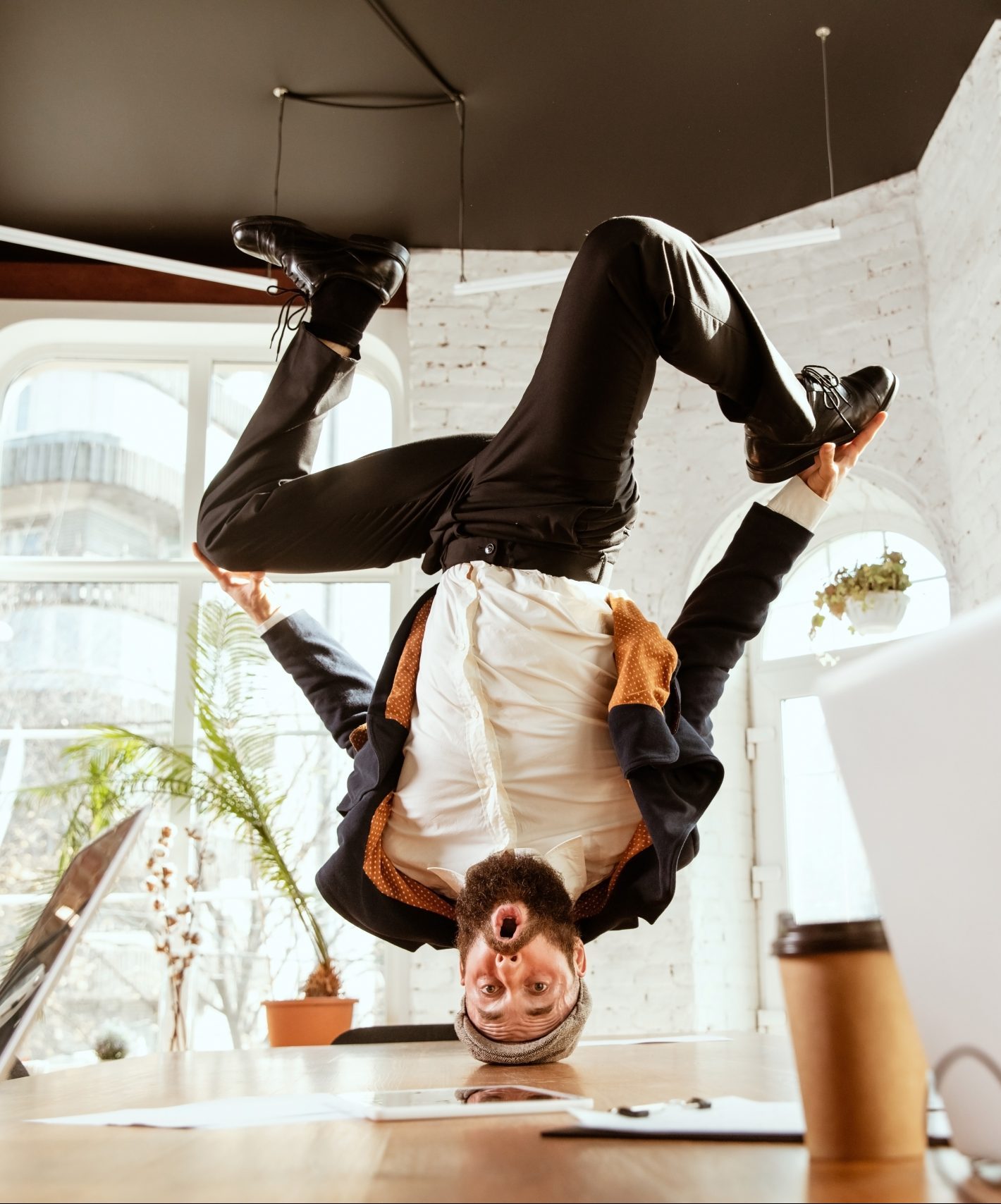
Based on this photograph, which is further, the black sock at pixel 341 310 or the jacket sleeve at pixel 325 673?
the jacket sleeve at pixel 325 673

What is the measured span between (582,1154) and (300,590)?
15.5 feet

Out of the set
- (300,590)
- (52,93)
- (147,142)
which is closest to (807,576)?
(300,590)

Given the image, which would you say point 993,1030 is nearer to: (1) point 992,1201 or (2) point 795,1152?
(1) point 992,1201

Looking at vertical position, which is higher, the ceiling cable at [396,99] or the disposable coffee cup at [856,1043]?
the ceiling cable at [396,99]

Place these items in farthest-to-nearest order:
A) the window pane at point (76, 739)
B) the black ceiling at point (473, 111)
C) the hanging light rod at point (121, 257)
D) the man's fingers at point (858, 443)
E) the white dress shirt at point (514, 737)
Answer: the window pane at point (76, 739) → the hanging light rod at point (121, 257) → the black ceiling at point (473, 111) → the man's fingers at point (858, 443) → the white dress shirt at point (514, 737)

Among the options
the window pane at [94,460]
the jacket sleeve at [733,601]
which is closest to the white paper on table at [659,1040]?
the jacket sleeve at [733,601]

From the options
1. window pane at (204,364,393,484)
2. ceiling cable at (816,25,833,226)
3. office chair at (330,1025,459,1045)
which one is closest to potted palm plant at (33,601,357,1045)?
window pane at (204,364,393,484)

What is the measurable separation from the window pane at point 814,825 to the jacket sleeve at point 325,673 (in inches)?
101

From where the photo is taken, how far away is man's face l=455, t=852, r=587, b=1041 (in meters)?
1.60

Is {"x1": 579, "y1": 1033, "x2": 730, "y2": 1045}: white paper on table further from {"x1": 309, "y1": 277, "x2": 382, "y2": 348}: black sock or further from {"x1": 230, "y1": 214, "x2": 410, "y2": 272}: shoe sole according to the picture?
{"x1": 230, "y1": 214, "x2": 410, "y2": 272}: shoe sole

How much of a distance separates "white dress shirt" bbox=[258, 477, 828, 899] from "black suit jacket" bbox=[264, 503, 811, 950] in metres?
0.06

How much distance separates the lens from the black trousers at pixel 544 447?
194 cm

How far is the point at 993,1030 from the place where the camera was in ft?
1.79

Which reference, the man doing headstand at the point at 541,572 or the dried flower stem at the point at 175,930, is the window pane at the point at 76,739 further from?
the man doing headstand at the point at 541,572
